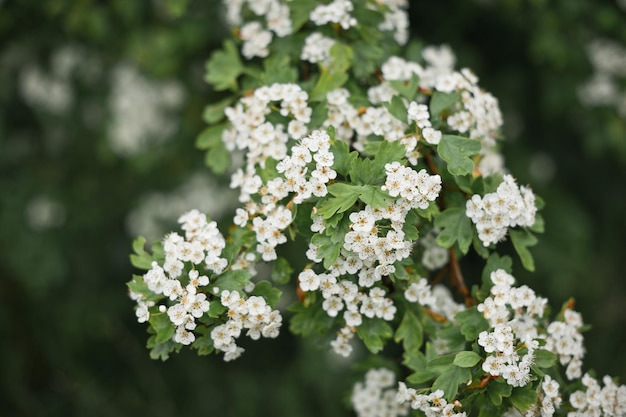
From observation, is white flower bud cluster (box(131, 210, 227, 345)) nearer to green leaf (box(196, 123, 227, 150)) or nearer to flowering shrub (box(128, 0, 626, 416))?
flowering shrub (box(128, 0, 626, 416))

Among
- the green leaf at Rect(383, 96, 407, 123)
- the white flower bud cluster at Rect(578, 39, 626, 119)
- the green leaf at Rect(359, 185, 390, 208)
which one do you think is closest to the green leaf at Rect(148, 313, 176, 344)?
the green leaf at Rect(359, 185, 390, 208)

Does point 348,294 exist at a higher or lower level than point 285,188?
lower

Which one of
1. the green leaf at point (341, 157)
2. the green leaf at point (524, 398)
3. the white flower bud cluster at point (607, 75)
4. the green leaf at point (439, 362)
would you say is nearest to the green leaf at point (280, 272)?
the green leaf at point (341, 157)

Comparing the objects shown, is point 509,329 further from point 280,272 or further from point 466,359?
point 280,272

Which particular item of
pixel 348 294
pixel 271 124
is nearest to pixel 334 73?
pixel 271 124

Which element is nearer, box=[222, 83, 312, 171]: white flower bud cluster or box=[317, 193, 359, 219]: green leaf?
box=[317, 193, 359, 219]: green leaf

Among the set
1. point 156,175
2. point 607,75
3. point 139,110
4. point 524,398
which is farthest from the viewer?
point 156,175

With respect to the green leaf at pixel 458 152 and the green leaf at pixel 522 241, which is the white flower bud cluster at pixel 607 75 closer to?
the green leaf at pixel 522 241

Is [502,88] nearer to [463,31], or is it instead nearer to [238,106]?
[463,31]
